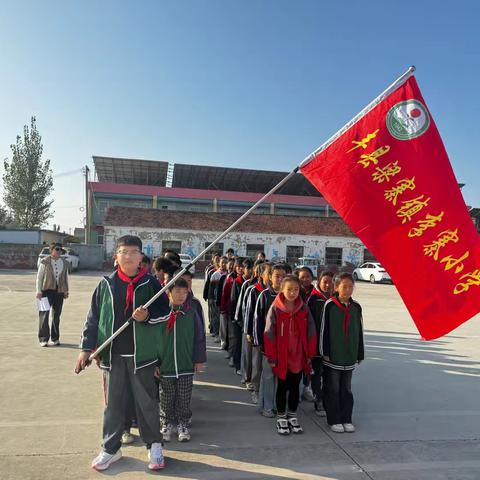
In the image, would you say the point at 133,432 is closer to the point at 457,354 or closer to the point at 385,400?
the point at 385,400

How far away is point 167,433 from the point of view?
3.58m

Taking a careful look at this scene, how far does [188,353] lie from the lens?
3.72 m

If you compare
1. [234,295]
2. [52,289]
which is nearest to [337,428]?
[234,295]

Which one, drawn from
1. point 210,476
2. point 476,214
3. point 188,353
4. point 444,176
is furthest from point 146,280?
point 476,214

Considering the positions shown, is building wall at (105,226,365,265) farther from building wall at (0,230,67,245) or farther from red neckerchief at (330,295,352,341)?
red neckerchief at (330,295,352,341)

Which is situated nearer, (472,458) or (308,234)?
(472,458)

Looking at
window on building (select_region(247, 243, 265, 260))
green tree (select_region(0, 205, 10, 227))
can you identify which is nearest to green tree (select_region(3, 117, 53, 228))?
green tree (select_region(0, 205, 10, 227))

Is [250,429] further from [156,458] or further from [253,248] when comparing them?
[253,248]

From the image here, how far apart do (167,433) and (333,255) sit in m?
27.7

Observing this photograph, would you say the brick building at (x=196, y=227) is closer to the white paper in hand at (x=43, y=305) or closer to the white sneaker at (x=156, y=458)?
the white paper in hand at (x=43, y=305)

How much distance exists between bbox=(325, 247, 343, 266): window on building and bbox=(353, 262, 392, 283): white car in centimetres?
308

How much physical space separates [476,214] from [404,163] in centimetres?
4797

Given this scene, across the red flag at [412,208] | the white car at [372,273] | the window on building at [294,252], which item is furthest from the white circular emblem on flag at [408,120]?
the window on building at [294,252]

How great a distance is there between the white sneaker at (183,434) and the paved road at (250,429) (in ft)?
0.20
